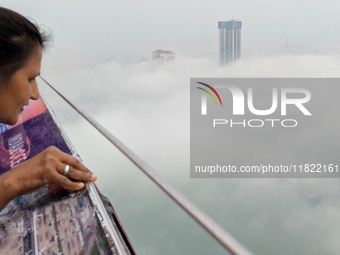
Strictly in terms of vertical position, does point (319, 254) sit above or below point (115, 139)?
below

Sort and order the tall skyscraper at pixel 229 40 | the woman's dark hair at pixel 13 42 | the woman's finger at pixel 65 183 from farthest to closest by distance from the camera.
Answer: the tall skyscraper at pixel 229 40, the woman's finger at pixel 65 183, the woman's dark hair at pixel 13 42

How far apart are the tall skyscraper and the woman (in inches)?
1700

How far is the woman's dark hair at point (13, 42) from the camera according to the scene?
2.10ft

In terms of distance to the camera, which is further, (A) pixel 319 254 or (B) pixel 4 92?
(A) pixel 319 254

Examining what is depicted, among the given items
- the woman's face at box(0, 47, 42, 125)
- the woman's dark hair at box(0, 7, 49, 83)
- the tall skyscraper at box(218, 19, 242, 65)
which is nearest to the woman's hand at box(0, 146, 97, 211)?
the woman's face at box(0, 47, 42, 125)

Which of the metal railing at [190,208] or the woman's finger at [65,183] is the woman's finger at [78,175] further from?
the metal railing at [190,208]

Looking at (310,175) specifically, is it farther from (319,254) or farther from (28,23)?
(28,23)

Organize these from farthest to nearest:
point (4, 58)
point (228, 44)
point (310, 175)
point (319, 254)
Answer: point (310, 175), point (319, 254), point (228, 44), point (4, 58)

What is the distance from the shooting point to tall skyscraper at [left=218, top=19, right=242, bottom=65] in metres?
41.9

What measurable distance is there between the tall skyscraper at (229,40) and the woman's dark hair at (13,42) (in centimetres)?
4321

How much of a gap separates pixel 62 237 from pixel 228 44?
44.7m

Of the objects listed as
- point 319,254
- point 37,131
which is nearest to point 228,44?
point 319,254

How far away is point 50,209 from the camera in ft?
2.49

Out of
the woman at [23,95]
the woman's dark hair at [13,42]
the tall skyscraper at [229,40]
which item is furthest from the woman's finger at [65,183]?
the tall skyscraper at [229,40]
